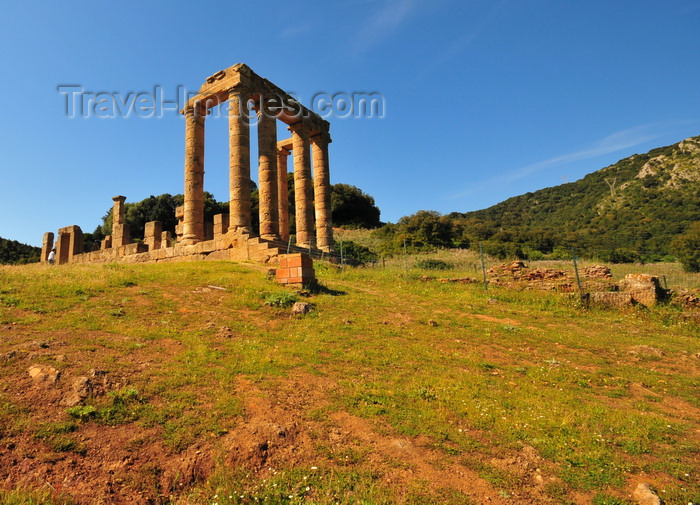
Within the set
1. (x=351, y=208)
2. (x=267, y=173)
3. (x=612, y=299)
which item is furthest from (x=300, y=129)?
(x=351, y=208)

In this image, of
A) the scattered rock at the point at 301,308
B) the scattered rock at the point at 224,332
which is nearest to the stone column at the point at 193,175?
the scattered rock at the point at 301,308

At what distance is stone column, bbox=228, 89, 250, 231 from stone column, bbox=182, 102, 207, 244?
249 cm

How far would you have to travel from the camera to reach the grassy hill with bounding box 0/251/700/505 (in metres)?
4.62

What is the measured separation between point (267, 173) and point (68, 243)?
17.5 metres

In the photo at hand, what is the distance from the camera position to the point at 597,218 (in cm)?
7375

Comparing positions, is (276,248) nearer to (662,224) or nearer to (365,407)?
(365,407)

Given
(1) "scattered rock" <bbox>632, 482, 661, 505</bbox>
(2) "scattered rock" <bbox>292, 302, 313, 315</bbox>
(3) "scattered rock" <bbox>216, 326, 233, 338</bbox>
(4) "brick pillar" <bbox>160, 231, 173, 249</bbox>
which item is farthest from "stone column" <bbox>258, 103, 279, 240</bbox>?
(1) "scattered rock" <bbox>632, 482, 661, 505</bbox>

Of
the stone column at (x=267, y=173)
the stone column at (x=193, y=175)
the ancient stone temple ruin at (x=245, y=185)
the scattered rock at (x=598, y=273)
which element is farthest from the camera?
the stone column at (x=193, y=175)

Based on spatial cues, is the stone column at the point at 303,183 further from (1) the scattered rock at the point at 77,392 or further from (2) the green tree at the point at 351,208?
(2) the green tree at the point at 351,208

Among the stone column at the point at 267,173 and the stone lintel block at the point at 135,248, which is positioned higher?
the stone column at the point at 267,173

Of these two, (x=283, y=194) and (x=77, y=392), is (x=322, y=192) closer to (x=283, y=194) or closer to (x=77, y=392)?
(x=283, y=194)

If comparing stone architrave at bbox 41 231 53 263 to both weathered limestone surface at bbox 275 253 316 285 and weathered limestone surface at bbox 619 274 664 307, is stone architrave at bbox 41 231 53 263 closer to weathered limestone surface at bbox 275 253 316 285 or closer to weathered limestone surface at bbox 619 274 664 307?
weathered limestone surface at bbox 275 253 316 285

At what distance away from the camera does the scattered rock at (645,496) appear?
4434 millimetres

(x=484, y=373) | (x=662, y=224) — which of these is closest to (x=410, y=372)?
(x=484, y=373)
